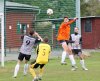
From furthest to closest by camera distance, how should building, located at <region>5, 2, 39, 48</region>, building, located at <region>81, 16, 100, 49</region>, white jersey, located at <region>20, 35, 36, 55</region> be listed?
building, located at <region>81, 16, 100, 49</region> → building, located at <region>5, 2, 39, 48</region> → white jersey, located at <region>20, 35, 36, 55</region>

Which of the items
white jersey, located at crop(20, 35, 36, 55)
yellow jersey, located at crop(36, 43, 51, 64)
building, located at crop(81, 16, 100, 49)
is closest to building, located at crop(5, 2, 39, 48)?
building, located at crop(81, 16, 100, 49)

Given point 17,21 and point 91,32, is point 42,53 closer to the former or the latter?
point 17,21

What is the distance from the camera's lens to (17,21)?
40688 millimetres

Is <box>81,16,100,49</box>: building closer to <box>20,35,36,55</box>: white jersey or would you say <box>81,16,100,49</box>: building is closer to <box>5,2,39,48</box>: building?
<box>5,2,39,48</box>: building

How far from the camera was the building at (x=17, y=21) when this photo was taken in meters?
38.3

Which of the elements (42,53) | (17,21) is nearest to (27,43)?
(42,53)

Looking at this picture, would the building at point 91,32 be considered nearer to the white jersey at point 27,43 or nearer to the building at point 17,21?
the building at point 17,21

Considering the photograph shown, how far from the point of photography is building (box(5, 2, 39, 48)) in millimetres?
38312

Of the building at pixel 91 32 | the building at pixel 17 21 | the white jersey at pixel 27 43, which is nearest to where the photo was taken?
the white jersey at pixel 27 43

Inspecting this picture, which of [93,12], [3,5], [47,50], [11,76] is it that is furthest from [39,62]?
[93,12]

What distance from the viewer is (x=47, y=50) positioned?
17703 millimetres

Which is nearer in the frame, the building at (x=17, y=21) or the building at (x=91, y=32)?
the building at (x=17, y=21)

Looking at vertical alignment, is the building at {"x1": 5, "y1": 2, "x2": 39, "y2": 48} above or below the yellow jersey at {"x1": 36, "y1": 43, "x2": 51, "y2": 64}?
above

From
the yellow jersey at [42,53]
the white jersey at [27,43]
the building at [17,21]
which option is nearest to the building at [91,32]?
the building at [17,21]
